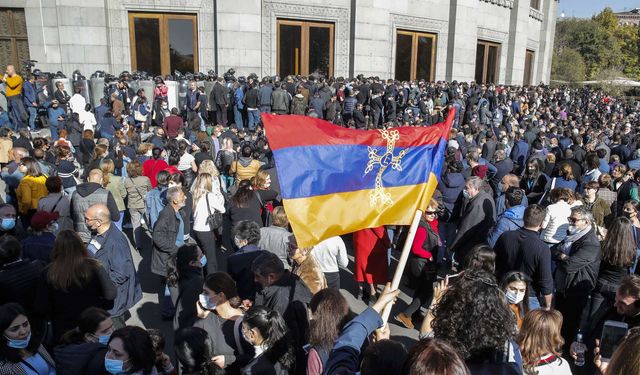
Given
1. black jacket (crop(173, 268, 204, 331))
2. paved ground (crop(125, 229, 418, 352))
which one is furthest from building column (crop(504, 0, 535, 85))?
black jacket (crop(173, 268, 204, 331))

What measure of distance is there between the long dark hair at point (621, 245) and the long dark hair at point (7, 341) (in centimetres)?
524

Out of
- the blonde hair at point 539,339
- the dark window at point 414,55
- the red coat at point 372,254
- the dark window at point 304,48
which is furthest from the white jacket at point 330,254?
the dark window at point 414,55

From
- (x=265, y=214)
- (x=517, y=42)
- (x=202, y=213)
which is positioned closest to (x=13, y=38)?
(x=265, y=214)

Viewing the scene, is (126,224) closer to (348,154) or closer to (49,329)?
(49,329)

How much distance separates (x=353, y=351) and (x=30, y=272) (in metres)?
3.32

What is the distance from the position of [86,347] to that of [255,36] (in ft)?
61.8

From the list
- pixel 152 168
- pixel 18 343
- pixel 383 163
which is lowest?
pixel 18 343

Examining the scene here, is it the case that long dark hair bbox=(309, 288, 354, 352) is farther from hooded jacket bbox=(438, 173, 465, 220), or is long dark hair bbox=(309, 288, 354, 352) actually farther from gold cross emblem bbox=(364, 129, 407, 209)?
hooded jacket bbox=(438, 173, 465, 220)

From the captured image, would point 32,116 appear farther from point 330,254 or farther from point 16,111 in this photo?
point 330,254

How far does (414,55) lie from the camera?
25.5m

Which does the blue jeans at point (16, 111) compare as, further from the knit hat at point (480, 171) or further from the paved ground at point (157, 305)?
the knit hat at point (480, 171)

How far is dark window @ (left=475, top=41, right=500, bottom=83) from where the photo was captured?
2886 centimetres

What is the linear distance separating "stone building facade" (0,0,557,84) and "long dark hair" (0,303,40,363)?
1820 cm

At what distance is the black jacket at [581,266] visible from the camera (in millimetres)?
5441
